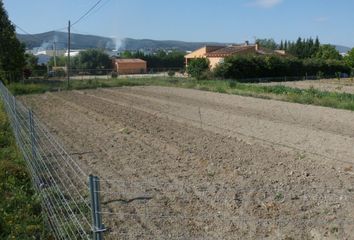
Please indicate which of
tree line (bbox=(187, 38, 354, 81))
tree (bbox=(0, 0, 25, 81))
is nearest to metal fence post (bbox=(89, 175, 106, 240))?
tree (bbox=(0, 0, 25, 81))

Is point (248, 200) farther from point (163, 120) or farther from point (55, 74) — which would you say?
point (55, 74)

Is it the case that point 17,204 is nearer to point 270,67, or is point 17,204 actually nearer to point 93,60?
point 270,67

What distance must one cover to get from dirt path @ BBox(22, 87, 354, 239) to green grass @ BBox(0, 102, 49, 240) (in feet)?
3.25

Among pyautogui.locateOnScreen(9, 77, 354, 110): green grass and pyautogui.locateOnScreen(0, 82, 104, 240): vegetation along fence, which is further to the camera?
pyautogui.locateOnScreen(9, 77, 354, 110): green grass

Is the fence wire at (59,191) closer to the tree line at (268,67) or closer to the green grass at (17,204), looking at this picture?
the green grass at (17,204)

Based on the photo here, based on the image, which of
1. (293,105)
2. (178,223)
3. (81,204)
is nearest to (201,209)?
(178,223)

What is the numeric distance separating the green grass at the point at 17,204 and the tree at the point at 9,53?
31917 millimetres

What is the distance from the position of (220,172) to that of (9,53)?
3467cm

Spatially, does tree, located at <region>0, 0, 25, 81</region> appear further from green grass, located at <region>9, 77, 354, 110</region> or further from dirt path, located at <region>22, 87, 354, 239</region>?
dirt path, located at <region>22, 87, 354, 239</region>

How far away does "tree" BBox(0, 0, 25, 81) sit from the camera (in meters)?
38.9

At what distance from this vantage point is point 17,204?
22.2 feet

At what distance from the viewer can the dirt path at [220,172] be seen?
614 cm

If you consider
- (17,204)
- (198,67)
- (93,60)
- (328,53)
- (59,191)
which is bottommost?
(17,204)

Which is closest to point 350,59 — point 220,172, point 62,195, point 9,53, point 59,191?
point 9,53
